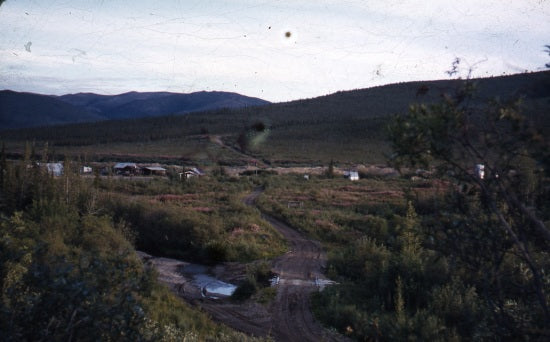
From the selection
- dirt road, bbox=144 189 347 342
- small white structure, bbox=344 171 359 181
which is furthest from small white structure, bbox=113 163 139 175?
dirt road, bbox=144 189 347 342

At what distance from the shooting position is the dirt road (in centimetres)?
1016

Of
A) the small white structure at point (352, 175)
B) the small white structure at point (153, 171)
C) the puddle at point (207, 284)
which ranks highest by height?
the small white structure at point (352, 175)

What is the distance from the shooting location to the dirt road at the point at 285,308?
1016 centimetres

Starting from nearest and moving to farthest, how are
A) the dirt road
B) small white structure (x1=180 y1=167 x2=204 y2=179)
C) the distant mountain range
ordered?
the dirt road < small white structure (x1=180 y1=167 x2=204 y2=179) < the distant mountain range

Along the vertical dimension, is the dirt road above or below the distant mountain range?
below

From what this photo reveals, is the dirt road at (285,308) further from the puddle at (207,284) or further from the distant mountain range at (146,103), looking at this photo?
the distant mountain range at (146,103)

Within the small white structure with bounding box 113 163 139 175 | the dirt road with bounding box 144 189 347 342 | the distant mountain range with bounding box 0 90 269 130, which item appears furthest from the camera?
the distant mountain range with bounding box 0 90 269 130

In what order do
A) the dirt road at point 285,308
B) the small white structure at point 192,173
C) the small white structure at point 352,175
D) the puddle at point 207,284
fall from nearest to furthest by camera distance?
the dirt road at point 285,308, the puddle at point 207,284, the small white structure at point 192,173, the small white structure at point 352,175

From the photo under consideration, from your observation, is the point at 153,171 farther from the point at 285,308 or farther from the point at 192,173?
the point at 285,308

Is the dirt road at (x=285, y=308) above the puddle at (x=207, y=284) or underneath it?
above

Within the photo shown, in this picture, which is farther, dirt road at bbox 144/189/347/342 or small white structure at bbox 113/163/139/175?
small white structure at bbox 113/163/139/175

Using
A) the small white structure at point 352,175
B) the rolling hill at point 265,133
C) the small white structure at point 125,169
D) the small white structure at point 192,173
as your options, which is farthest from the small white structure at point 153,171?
the small white structure at point 352,175

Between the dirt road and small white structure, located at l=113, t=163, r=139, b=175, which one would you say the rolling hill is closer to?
small white structure, located at l=113, t=163, r=139, b=175

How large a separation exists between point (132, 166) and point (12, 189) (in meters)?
33.8
